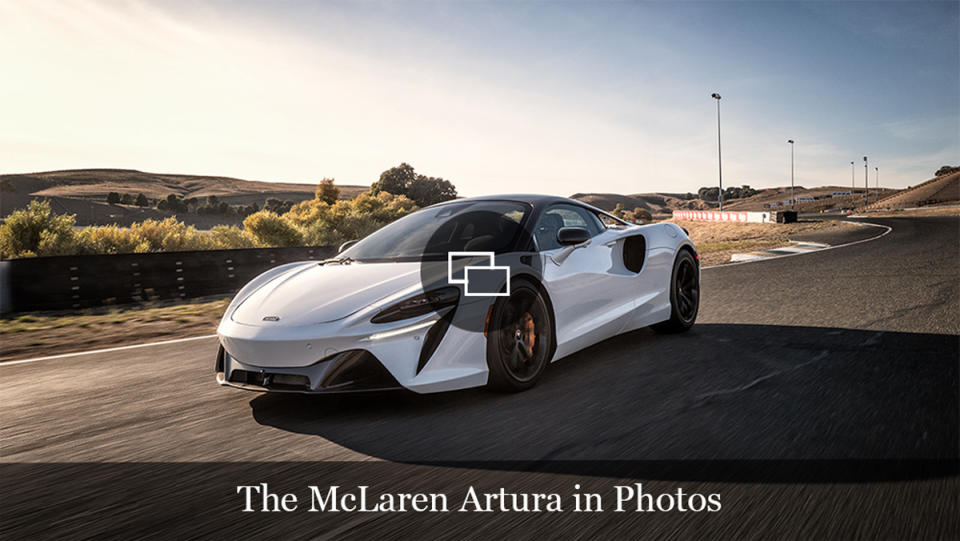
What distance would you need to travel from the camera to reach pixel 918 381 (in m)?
4.41

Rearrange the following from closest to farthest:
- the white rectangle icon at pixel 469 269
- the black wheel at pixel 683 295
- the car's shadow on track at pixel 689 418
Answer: the car's shadow on track at pixel 689 418
the white rectangle icon at pixel 469 269
the black wheel at pixel 683 295

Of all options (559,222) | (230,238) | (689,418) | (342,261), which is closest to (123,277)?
(342,261)

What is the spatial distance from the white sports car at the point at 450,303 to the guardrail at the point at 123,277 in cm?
644

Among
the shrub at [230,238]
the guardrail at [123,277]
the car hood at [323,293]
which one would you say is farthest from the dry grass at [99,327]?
the shrub at [230,238]

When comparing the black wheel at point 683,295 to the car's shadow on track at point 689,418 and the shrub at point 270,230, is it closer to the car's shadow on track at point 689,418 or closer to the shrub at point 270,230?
the car's shadow on track at point 689,418

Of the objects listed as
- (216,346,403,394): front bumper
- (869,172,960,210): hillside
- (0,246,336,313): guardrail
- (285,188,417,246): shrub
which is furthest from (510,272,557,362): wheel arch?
(869,172,960,210): hillside

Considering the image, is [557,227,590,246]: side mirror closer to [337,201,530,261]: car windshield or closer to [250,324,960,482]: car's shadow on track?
[337,201,530,261]: car windshield

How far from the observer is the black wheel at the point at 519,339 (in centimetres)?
402

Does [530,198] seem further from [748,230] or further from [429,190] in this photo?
[429,190]

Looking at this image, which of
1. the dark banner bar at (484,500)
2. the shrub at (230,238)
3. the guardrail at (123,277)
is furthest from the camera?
the shrub at (230,238)

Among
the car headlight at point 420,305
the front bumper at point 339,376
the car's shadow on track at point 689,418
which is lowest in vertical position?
the car's shadow on track at point 689,418

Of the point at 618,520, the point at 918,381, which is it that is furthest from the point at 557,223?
the point at 618,520

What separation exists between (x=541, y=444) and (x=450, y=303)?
100cm

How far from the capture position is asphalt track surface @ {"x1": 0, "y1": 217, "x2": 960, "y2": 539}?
8.02 feet
